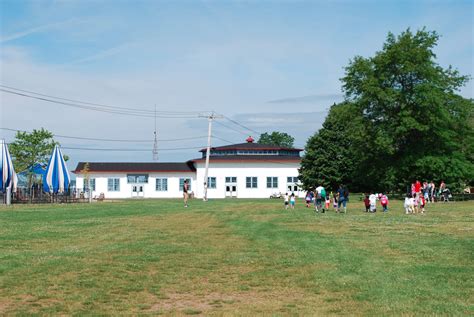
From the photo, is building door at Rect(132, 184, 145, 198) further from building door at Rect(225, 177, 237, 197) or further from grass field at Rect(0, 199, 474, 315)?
grass field at Rect(0, 199, 474, 315)

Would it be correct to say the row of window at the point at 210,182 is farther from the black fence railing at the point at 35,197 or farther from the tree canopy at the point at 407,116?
the black fence railing at the point at 35,197

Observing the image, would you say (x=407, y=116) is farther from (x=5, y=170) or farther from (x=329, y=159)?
(x=5, y=170)

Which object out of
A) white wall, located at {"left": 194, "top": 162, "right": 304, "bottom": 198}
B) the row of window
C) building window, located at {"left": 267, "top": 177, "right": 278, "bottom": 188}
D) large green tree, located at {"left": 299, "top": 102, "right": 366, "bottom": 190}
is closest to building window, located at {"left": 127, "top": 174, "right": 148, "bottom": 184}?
the row of window

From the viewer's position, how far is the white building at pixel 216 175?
9338 cm

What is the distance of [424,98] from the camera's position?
56.2 metres

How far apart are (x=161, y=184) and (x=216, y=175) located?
28.7 ft

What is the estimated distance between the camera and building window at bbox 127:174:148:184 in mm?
95438

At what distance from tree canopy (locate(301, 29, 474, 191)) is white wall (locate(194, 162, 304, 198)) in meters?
30.1

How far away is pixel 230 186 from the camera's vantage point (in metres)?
94.2

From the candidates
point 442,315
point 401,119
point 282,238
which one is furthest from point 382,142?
point 442,315

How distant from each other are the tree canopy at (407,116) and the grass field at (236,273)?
38.2m

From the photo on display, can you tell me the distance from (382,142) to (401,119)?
293cm

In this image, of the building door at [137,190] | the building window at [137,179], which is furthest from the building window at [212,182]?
the building door at [137,190]

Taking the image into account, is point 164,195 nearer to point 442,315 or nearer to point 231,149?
point 231,149
